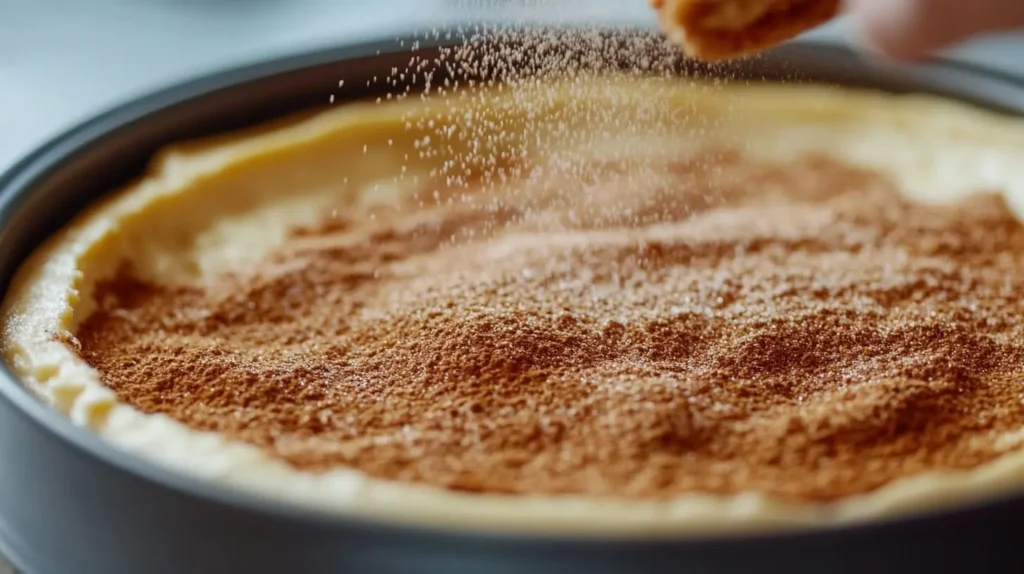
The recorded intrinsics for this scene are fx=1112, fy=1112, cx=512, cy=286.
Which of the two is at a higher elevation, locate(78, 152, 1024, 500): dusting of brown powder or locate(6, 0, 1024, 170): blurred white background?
locate(6, 0, 1024, 170): blurred white background

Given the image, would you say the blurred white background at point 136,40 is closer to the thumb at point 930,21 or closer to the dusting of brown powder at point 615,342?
the dusting of brown powder at point 615,342

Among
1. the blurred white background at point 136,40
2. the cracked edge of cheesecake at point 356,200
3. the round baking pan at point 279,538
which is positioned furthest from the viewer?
the blurred white background at point 136,40

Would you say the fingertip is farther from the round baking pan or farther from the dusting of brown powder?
the round baking pan

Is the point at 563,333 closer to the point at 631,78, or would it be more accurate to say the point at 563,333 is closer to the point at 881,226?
the point at 881,226

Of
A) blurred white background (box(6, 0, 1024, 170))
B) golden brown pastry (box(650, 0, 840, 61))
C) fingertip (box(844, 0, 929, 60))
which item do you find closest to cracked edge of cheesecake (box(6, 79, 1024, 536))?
fingertip (box(844, 0, 929, 60))

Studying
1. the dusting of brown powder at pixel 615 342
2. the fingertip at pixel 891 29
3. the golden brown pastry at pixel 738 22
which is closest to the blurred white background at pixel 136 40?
the dusting of brown powder at pixel 615 342
